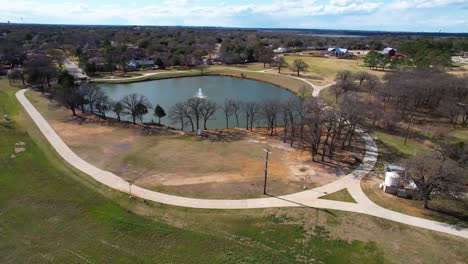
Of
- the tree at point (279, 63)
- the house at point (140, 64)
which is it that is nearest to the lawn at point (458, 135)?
the tree at point (279, 63)

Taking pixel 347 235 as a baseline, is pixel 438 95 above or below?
above

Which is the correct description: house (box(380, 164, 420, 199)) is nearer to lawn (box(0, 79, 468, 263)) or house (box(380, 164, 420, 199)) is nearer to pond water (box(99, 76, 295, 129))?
lawn (box(0, 79, 468, 263))

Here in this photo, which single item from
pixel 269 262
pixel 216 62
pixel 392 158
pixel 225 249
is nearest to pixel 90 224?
pixel 225 249

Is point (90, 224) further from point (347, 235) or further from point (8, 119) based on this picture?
point (8, 119)

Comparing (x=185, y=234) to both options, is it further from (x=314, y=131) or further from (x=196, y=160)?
(x=314, y=131)

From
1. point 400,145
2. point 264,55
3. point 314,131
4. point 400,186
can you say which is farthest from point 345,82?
point 264,55

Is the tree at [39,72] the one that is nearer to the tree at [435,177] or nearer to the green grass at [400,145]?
the green grass at [400,145]
